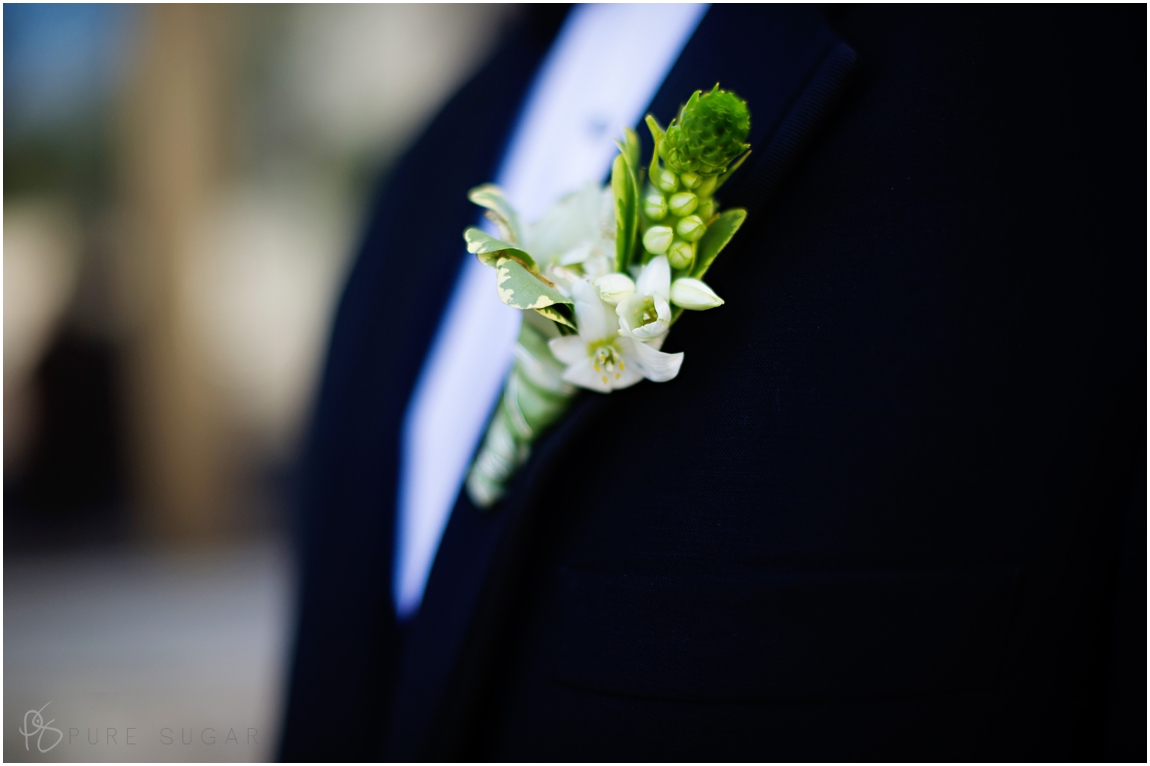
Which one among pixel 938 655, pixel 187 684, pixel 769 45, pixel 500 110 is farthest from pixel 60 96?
pixel 938 655

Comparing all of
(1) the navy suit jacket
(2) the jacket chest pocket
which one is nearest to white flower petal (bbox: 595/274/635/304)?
(1) the navy suit jacket

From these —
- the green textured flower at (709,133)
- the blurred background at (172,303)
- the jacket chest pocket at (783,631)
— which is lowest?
the blurred background at (172,303)

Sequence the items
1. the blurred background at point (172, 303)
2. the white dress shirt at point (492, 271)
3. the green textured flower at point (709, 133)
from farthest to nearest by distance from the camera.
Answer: the blurred background at point (172, 303) → the white dress shirt at point (492, 271) → the green textured flower at point (709, 133)

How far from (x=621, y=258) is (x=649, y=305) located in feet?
0.16

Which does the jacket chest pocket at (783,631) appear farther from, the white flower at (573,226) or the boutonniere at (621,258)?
the white flower at (573,226)

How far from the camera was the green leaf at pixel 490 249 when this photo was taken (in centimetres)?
39

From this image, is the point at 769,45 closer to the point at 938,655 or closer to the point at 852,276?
the point at 852,276

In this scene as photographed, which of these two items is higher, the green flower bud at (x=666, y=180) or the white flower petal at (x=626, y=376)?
the green flower bud at (x=666, y=180)

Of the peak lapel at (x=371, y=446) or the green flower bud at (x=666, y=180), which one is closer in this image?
the green flower bud at (x=666, y=180)

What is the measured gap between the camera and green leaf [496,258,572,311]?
38cm

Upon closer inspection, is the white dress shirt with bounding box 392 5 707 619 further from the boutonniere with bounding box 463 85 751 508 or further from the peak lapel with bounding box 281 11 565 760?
the boutonniere with bounding box 463 85 751 508

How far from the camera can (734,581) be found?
0.48 m

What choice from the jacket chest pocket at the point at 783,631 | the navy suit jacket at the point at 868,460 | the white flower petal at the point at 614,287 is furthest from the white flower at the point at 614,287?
the jacket chest pocket at the point at 783,631

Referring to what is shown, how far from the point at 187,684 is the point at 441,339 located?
2013 millimetres
